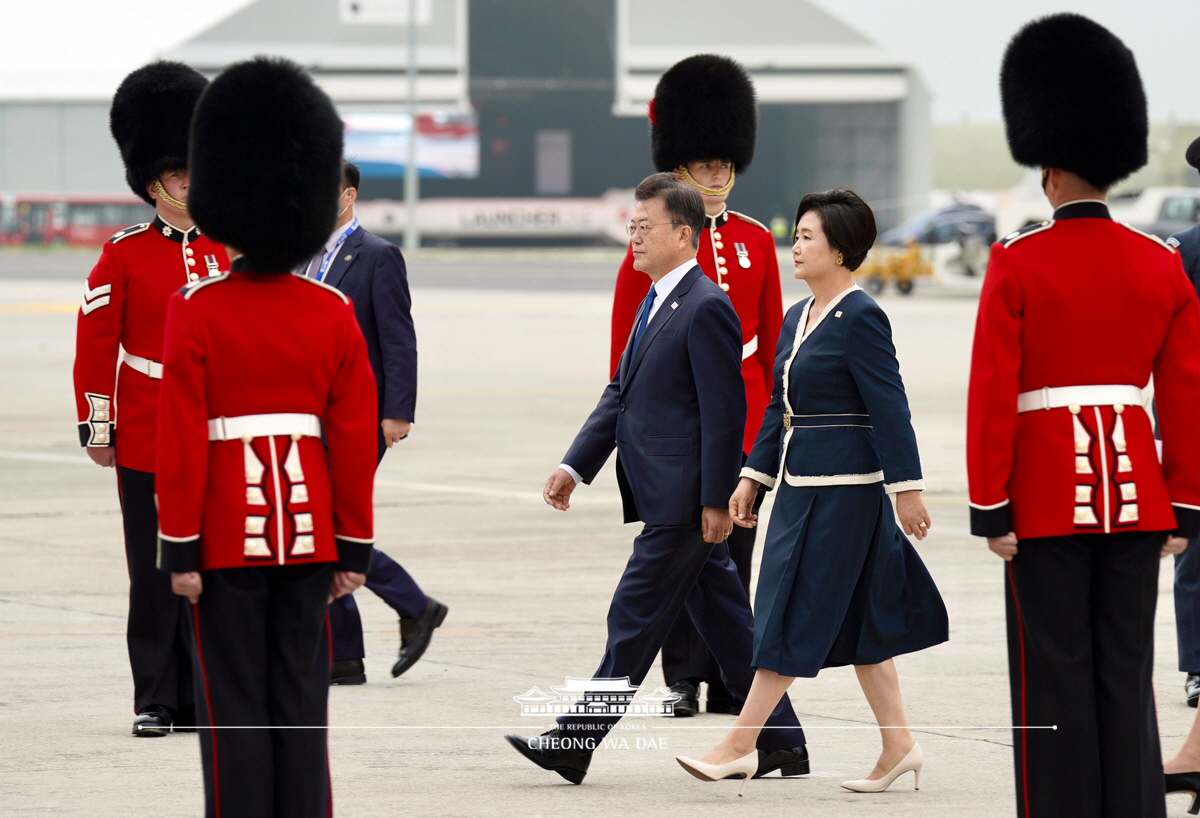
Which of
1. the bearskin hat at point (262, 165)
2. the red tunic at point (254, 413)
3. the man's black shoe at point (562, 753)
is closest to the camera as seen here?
the red tunic at point (254, 413)

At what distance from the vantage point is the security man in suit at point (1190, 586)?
6.48m

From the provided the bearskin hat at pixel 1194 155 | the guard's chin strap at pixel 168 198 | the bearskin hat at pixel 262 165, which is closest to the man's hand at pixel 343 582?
the bearskin hat at pixel 262 165

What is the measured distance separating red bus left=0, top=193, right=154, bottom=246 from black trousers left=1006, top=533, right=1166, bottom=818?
6886cm

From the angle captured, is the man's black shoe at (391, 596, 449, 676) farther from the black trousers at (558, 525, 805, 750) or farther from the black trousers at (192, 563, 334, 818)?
the black trousers at (192, 563, 334, 818)

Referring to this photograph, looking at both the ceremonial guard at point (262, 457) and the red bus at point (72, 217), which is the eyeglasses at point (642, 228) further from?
the red bus at point (72, 217)

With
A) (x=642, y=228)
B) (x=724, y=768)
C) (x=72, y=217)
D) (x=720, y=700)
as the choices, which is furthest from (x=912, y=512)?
(x=72, y=217)

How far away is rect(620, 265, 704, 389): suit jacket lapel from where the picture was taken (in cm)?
601

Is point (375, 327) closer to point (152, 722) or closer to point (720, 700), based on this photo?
point (152, 722)

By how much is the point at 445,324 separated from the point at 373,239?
75.8ft

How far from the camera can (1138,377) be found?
480 centimetres

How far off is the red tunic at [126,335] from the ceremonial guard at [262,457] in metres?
1.85

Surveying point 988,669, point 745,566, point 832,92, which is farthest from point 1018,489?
point 832,92

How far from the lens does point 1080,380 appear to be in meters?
4.75

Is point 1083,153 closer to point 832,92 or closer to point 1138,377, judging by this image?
point 1138,377
